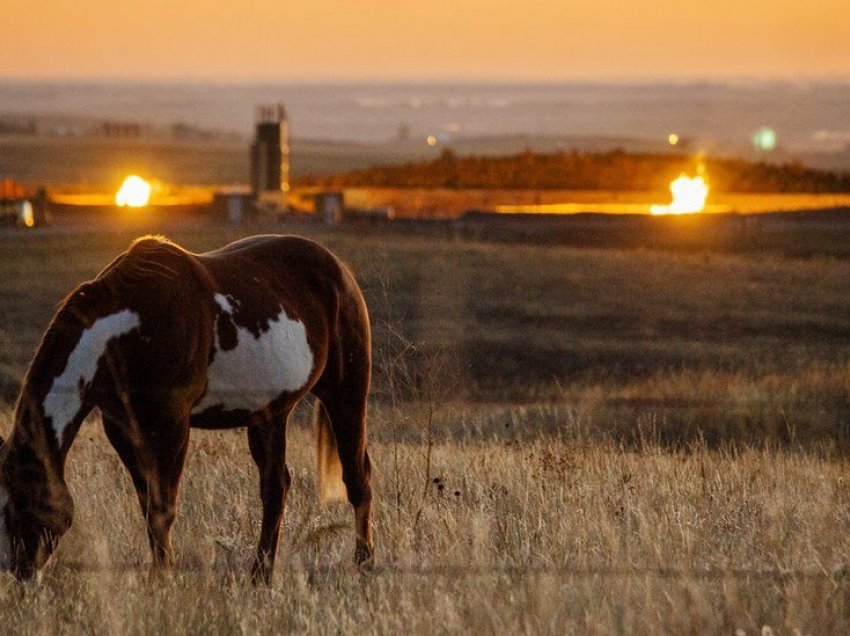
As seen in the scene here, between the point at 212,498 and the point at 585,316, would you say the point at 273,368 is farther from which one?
the point at 585,316

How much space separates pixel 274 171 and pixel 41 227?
42.1 feet

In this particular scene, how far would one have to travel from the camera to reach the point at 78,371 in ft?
19.1

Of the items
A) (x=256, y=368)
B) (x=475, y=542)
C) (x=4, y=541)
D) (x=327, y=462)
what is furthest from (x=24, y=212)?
(x=4, y=541)

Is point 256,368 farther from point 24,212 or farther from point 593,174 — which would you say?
point 593,174

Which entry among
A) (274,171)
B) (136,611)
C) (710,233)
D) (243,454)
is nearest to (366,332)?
(136,611)

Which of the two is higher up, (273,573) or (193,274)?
(193,274)

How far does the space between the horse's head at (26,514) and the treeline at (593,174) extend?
154 feet

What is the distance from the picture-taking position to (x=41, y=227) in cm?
3966

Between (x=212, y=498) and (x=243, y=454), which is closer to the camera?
(x=212, y=498)

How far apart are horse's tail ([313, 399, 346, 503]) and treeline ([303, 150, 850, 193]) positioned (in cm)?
4485

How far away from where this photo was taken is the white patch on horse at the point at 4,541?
5.64 m

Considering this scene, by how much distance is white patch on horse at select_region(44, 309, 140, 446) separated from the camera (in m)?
5.76

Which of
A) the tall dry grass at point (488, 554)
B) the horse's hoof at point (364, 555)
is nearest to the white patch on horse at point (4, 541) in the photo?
the tall dry grass at point (488, 554)

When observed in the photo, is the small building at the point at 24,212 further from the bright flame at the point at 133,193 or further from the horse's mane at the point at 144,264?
the horse's mane at the point at 144,264
